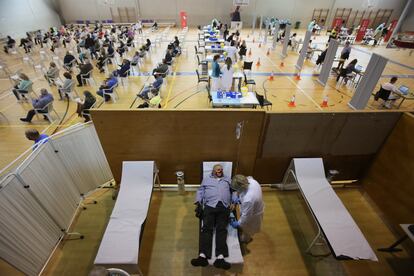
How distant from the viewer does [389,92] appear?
6684mm

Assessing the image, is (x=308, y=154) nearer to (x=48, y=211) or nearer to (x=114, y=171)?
(x=114, y=171)

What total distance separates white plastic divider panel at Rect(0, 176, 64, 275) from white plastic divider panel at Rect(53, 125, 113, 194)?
80 cm

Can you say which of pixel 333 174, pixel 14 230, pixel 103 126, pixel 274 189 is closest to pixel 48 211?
pixel 14 230

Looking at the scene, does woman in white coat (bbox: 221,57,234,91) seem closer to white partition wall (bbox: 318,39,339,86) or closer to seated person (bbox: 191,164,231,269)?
white partition wall (bbox: 318,39,339,86)

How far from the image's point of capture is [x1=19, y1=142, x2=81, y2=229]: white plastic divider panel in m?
2.87

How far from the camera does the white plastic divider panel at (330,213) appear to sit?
2.92m

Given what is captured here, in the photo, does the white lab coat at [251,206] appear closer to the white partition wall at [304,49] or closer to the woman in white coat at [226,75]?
the woman in white coat at [226,75]

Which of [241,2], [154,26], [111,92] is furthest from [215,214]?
[241,2]

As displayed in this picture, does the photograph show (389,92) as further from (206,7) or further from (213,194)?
(206,7)

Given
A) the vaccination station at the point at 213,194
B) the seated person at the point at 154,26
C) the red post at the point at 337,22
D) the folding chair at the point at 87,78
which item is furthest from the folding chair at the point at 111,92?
the red post at the point at 337,22

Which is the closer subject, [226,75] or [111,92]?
[226,75]

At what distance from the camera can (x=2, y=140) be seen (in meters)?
5.83

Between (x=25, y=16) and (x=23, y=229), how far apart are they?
22.9 meters

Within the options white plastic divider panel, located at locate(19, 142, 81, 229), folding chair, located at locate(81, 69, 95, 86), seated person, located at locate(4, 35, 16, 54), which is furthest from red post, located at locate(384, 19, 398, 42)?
seated person, located at locate(4, 35, 16, 54)
